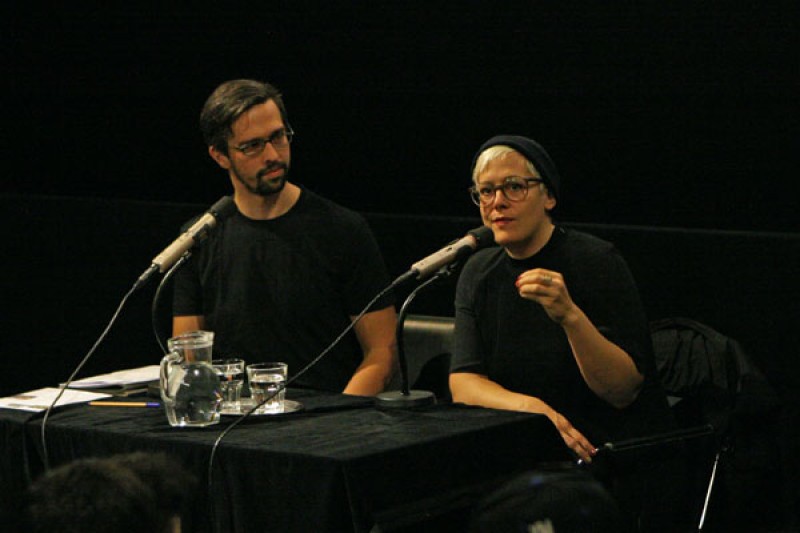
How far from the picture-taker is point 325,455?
253 centimetres

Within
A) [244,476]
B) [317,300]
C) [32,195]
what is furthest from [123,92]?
[244,476]

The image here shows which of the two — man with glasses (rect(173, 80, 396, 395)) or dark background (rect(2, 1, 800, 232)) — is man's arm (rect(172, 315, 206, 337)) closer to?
man with glasses (rect(173, 80, 396, 395))

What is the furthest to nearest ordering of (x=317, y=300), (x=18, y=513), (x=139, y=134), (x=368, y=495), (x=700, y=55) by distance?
1. (x=139, y=134)
2. (x=700, y=55)
3. (x=317, y=300)
4. (x=368, y=495)
5. (x=18, y=513)

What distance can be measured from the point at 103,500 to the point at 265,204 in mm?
2279

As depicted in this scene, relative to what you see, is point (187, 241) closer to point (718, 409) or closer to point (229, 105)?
point (229, 105)

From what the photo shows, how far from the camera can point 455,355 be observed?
3420 mm

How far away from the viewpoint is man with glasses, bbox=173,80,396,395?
3.74 m

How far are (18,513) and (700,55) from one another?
287 centimetres

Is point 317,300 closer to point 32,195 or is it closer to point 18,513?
point 18,513

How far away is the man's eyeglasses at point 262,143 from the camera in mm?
3750

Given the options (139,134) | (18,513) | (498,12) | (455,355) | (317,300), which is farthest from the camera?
(139,134)

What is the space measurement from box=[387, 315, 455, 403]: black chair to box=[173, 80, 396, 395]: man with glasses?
0.15 meters

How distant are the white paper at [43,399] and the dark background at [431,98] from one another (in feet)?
5.60

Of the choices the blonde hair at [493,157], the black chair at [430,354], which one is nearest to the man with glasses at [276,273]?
the black chair at [430,354]
